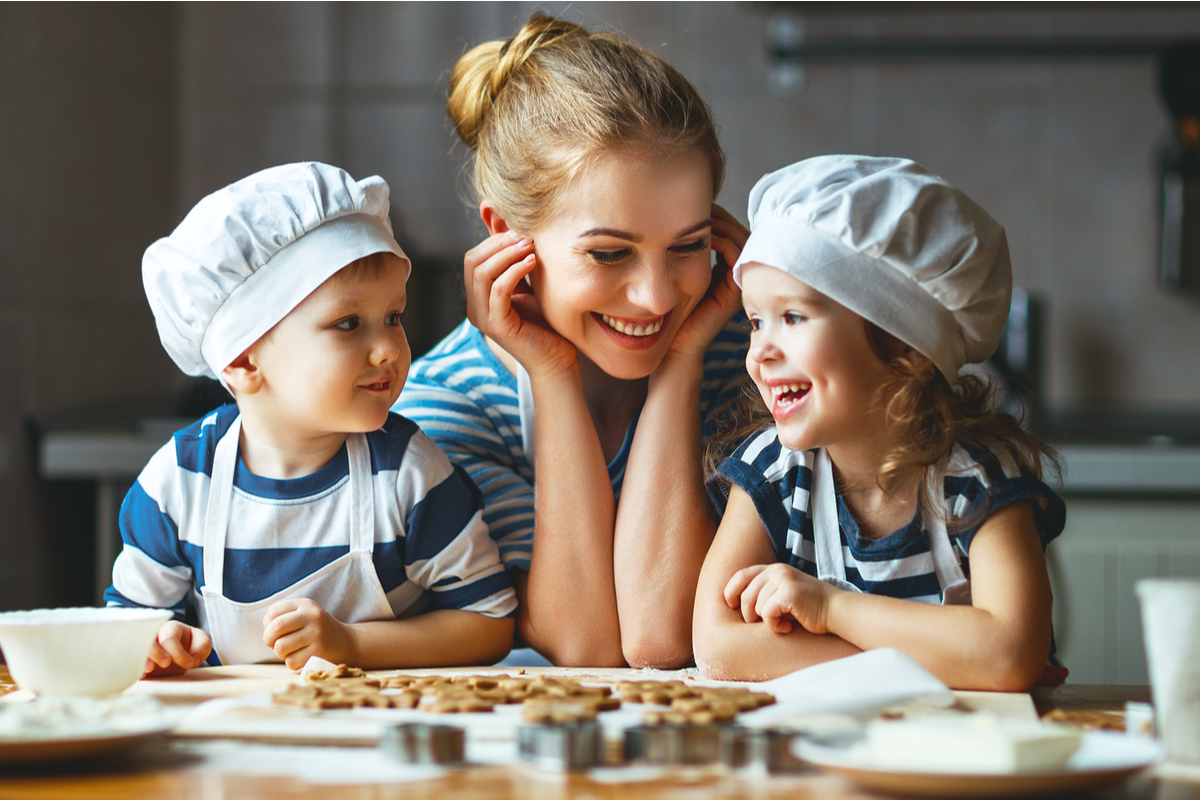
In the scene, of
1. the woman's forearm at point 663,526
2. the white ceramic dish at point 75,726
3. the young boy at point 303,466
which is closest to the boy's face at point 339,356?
the young boy at point 303,466

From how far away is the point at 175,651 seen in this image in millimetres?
1010

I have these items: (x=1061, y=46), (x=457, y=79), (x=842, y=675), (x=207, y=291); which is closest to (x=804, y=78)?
(x=1061, y=46)

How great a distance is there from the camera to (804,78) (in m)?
2.85

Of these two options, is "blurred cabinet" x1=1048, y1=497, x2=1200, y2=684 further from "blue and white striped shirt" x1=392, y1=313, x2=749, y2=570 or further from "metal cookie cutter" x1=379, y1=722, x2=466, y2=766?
"metal cookie cutter" x1=379, y1=722, x2=466, y2=766

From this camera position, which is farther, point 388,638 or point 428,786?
point 388,638

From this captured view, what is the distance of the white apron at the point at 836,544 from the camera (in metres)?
1.07

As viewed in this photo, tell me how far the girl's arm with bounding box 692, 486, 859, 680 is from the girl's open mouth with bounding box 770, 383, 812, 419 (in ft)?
0.34

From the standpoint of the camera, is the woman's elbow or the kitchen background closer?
the woman's elbow

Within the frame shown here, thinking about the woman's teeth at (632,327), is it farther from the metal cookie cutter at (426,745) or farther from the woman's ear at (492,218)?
the metal cookie cutter at (426,745)

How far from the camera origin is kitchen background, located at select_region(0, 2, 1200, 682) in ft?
7.61

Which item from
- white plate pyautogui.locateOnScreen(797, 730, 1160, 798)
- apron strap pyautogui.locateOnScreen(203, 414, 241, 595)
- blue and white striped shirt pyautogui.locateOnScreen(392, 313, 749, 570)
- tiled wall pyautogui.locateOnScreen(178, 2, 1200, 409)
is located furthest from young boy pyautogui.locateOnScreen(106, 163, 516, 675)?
tiled wall pyautogui.locateOnScreen(178, 2, 1200, 409)

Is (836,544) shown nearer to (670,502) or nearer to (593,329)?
(670,502)

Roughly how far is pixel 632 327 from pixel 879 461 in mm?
313

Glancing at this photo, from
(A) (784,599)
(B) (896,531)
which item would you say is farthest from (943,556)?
(A) (784,599)
